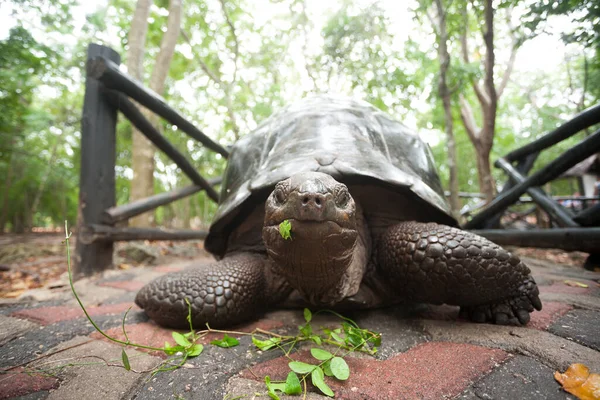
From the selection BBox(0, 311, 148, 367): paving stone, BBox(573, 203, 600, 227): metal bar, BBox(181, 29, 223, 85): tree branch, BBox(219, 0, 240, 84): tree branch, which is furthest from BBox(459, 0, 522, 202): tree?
BBox(181, 29, 223, 85): tree branch

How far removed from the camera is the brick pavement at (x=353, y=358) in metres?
0.97

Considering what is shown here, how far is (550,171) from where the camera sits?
8.74 feet

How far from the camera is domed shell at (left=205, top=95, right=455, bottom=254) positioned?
1812 millimetres

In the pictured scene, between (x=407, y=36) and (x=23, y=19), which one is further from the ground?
(x=407, y=36)

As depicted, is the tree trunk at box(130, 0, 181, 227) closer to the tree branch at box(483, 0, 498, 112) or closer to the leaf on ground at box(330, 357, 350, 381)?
the leaf on ground at box(330, 357, 350, 381)

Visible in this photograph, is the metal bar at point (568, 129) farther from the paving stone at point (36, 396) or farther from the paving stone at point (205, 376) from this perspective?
the paving stone at point (36, 396)

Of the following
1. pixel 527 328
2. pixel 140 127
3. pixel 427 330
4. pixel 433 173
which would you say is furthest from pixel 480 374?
pixel 140 127

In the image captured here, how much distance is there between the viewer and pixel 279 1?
9.69 metres

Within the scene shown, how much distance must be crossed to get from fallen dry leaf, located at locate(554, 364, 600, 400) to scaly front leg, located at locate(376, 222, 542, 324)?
0.48m

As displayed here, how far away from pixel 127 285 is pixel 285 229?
82.4 inches

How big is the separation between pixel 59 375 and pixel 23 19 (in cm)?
467

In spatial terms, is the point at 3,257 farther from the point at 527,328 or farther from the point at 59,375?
the point at 527,328

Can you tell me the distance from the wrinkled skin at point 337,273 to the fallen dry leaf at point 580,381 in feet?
1.63

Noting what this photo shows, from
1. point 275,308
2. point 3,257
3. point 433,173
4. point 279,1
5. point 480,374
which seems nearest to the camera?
point 480,374
